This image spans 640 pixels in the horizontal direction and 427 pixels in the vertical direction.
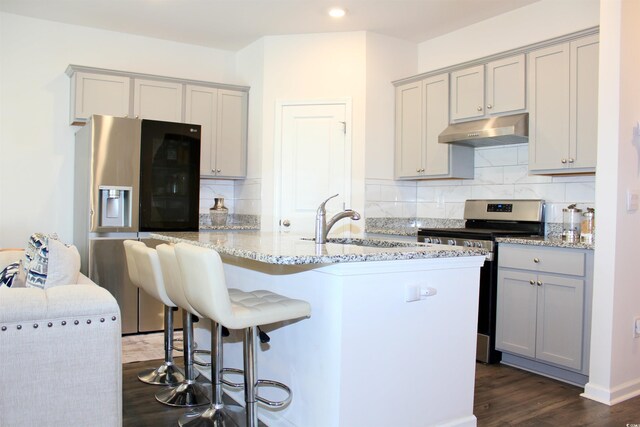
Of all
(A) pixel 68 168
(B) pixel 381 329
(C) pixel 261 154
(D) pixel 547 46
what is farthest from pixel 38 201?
(D) pixel 547 46

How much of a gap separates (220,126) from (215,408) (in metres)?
3.24

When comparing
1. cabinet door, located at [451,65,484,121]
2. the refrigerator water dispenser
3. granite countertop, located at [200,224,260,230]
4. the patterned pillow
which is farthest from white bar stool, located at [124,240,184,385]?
cabinet door, located at [451,65,484,121]

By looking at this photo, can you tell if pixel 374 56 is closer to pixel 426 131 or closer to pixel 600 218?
pixel 426 131

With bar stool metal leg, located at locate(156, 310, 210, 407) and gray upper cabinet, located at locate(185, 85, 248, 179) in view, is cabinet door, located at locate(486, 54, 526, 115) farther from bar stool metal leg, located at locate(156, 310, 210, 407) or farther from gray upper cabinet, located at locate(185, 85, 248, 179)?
bar stool metal leg, located at locate(156, 310, 210, 407)

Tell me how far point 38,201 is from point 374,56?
327 cm

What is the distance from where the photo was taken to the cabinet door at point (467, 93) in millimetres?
4312

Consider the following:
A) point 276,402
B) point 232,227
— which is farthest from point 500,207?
point 276,402

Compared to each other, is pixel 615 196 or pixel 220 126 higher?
pixel 220 126

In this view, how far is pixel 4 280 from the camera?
225 cm

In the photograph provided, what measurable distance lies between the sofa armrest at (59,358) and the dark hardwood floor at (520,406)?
2.68 ft

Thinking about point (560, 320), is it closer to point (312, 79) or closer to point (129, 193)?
point (312, 79)

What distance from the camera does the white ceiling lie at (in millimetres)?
4348

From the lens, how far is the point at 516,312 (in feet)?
11.9

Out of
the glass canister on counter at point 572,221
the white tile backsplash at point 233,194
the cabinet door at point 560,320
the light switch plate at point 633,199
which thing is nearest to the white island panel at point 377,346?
the cabinet door at point 560,320
